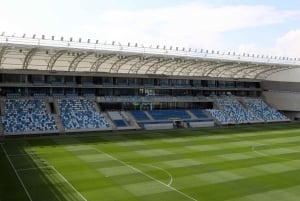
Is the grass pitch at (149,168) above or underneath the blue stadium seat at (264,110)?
underneath

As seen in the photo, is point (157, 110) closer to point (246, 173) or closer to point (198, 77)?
point (198, 77)

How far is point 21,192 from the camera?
74.4 ft

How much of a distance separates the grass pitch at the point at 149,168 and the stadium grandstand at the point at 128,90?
25.9ft

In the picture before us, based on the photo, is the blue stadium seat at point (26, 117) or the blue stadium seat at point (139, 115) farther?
the blue stadium seat at point (139, 115)

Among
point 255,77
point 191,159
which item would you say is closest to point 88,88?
point 191,159

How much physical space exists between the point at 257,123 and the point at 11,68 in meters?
42.8

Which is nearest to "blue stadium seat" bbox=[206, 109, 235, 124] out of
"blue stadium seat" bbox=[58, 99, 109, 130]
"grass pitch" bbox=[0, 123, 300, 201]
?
"grass pitch" bbox=[0, 123, 300, 201]

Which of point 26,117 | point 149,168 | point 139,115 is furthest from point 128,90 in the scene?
point 149,168

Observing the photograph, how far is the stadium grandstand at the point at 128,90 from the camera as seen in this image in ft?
155

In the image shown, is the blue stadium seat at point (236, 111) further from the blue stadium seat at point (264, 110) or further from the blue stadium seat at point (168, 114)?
the blue stadium seat at point (168, 114)

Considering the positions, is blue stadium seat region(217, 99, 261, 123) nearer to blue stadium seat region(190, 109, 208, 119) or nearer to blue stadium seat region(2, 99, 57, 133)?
blue stadium seat region(190, 109, 208, 119)

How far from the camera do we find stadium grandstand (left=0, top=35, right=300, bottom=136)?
4731 cm

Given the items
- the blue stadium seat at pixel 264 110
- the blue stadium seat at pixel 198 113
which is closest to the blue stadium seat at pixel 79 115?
the blue stadium seat at pixel 198 113

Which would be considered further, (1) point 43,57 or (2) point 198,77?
(2) point 198,77
